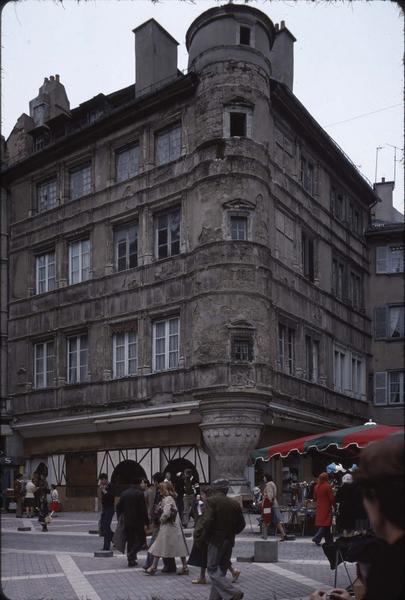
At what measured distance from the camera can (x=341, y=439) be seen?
18.2m

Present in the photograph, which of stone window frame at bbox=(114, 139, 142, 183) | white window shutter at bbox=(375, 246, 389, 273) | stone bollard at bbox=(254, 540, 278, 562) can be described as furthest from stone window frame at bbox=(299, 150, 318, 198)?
stone bollard at bbox=(254, 540, 278, 562)

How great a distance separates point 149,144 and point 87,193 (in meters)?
3.70

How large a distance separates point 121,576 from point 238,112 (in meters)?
18.1

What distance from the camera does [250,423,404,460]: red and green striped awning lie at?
1781 cm

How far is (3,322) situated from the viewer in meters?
34.8

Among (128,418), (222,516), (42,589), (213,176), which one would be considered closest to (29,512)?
(128,418)

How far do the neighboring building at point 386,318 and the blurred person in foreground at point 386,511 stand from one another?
35372mm

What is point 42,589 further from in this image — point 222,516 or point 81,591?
point 222,516

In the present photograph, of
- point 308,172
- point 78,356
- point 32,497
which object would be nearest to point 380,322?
point 308,172

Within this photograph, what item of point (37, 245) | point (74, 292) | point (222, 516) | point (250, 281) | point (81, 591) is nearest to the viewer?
point (222, 516)

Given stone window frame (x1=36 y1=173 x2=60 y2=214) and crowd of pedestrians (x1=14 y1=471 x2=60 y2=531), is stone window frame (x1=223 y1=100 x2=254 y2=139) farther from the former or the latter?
crowd of pedestrians (x1=14 y1=471 x2=60 y2=531)

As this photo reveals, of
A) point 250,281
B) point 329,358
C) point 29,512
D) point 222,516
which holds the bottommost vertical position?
point 29,512

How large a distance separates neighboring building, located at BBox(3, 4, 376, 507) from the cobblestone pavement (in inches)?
330

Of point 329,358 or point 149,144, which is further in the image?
point 329,358
